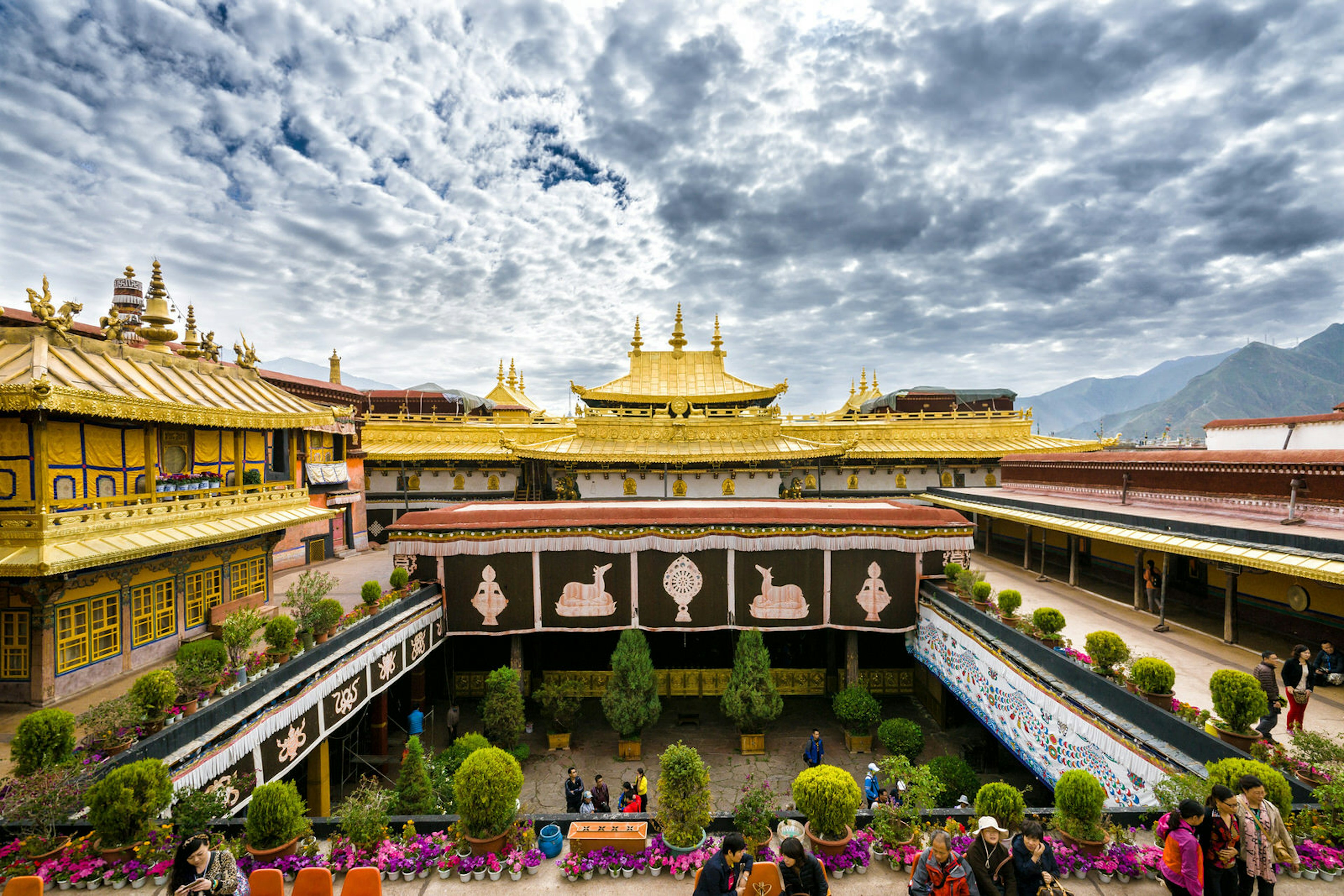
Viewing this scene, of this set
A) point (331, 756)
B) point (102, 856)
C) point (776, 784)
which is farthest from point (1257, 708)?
point (331, 756)

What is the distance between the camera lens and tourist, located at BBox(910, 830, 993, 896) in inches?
234

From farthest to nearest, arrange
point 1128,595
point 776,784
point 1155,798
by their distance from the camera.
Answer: point 1128,595
point 776,784
point 1155,798

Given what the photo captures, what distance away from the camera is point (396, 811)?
33.4 ft

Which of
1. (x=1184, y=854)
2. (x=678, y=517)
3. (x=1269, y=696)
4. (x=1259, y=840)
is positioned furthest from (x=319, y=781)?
(x=1269, y=696)

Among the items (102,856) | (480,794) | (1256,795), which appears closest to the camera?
(1256,795)

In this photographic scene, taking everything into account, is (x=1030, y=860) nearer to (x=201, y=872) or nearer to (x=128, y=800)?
(x=201, y=872)

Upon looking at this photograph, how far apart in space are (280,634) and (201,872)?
212 inches

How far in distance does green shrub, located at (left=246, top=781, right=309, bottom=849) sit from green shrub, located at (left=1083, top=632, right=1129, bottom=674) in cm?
1244

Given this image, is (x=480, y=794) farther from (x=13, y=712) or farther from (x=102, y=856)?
(x=13, y=712)

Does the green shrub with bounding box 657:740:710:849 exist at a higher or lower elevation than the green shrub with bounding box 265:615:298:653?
lower

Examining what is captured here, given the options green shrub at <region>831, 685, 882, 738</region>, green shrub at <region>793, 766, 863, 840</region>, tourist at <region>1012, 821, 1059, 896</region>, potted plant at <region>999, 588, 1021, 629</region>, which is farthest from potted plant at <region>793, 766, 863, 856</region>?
green shrub at <region>831, 685, 882, 738</region>

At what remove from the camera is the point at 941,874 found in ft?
19.8

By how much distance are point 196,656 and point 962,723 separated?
1887 centimetres

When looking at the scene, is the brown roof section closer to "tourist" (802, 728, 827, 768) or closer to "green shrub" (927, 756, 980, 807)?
"tourist" (802, 728, 827, 768)
